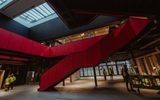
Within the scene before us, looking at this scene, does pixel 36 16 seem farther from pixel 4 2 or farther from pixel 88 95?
pixel 88 95

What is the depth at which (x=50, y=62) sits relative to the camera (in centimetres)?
1288

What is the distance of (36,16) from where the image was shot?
12266mm

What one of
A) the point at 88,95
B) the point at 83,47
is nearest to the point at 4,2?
the point at 83,47

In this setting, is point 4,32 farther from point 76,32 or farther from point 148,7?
point 148,7

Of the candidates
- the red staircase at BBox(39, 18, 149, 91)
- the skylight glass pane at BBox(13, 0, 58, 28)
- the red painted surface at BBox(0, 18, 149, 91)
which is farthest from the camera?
the skylight glass pane at BBox(13, 0, 58, 28)

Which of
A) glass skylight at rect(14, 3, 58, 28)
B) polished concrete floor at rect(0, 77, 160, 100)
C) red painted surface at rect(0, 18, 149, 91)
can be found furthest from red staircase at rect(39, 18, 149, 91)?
glass skylight at rect(14, 3, 58, 28)

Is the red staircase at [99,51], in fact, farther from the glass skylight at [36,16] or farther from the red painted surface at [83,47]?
the glass skylight at [36,16]

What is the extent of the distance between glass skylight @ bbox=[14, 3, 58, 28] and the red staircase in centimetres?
644

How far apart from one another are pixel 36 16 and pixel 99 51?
9.08 m

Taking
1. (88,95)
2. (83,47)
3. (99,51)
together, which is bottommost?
(88,95)

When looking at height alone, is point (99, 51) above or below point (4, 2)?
below

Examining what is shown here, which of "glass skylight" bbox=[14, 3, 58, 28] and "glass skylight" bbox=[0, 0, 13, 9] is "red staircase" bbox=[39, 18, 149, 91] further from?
"glass skylight" bbox=[0, 0, 13, 9]

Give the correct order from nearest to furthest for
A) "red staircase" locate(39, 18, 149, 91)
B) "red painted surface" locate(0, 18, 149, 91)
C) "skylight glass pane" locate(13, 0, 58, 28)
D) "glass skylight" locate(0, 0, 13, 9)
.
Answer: "red staircase" locate(39, 18, 149, 91) → "red painted surface" locate(0, 18, 149, 91) → "glass skylight" locate(0, 0, 13, 9) → "skylight glass pane" locate(13, 0, 58, 28)

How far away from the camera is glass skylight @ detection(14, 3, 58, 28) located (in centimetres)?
1108
